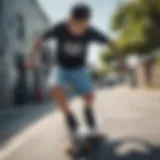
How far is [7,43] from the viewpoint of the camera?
9312 millimetres

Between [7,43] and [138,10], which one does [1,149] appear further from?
[138,10]

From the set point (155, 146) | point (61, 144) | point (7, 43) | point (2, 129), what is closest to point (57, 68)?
point (61, 144)

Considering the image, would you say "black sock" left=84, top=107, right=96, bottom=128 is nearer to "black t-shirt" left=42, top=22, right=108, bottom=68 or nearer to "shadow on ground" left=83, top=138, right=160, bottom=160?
"shadow on ground" left=83, top=138, right=160, bottom=160

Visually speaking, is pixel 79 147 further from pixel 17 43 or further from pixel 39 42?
pixel 17 43

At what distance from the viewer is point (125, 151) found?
388 cm

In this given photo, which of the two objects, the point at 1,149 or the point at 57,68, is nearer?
the point at 57,68

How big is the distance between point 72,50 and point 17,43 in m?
4.50

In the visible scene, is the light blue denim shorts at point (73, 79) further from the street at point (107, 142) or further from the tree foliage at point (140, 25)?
the tree foliage at point (140, 25)

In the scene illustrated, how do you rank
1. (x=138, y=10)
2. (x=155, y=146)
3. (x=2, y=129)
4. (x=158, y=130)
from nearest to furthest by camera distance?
(x=155, y=146)
(x=158, y=130)
(x=2, y=129)
(x=138, y=10)

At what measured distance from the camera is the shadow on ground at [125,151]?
3.67m

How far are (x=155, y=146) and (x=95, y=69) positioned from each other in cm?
144

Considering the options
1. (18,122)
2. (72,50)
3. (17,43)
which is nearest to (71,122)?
(72,50)

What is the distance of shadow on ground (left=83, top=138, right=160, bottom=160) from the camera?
12.0 feet

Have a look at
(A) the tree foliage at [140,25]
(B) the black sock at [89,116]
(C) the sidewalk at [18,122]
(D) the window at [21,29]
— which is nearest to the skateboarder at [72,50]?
(B) the black sock at [89,116]
